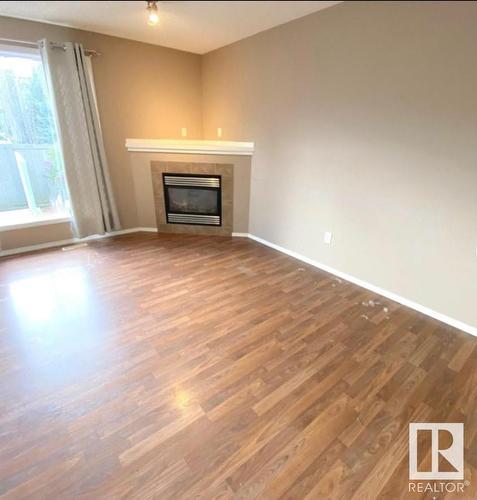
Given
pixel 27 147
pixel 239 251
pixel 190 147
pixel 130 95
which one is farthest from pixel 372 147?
pixel 27 147

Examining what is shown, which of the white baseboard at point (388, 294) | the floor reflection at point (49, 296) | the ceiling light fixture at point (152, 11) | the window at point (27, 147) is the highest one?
the ceiling light fixture at point (152, 11)

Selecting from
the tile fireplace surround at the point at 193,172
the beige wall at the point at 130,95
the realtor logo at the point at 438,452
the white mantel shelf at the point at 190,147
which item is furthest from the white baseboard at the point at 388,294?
the beige wall at the point at 130,95

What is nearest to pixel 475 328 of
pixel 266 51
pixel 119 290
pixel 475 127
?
pixel 475 127

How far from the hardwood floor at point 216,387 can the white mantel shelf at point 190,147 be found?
1671 millimetres

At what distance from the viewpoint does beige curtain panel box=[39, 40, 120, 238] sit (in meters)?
2.86

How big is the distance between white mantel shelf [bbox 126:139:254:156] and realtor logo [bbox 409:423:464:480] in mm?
2972

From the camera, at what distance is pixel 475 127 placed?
1.73 metres

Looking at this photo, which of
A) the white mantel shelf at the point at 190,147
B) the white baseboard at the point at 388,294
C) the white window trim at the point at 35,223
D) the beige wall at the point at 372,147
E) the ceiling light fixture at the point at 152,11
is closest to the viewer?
the ceiling light fixture at the point at 152,11

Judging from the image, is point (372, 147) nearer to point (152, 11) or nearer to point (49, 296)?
point (152, 11)

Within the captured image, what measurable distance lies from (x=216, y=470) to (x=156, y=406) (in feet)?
1.41

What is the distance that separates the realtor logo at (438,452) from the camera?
1192mm

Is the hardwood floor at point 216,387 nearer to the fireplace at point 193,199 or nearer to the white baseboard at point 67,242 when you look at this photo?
the white baseboard at point 67,242

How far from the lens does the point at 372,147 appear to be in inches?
88.4

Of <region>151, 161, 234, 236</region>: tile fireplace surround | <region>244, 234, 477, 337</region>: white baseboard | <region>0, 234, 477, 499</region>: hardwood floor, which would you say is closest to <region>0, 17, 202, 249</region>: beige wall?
<region>151, 161, 234, 236</region>: tile fireplace surround
